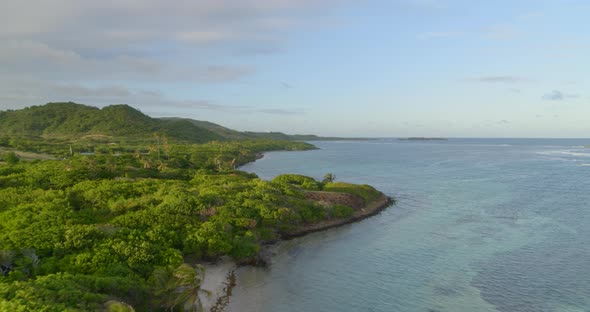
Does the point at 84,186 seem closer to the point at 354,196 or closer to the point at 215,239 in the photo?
the point at 215,239

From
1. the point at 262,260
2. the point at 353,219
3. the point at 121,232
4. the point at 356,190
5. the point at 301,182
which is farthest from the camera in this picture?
the point at 301,182

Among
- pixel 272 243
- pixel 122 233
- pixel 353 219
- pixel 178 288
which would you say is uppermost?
pixel 122 233

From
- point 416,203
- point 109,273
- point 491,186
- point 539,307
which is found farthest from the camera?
point 491,186

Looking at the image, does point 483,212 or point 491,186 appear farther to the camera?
point 491,186

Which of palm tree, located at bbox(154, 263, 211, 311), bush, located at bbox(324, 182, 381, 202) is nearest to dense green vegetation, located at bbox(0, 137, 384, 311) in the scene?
palm tree, located at bbox(154, 263, 211, 311)

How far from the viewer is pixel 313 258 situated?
39.7 meters

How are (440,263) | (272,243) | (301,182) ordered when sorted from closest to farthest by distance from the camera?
1. (440,263)
2. (272,243)
3. (301,182)

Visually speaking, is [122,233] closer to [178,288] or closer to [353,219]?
[178,288]

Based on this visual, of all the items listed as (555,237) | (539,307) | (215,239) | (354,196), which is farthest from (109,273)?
(555,237)

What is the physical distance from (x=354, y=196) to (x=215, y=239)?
35.0 meters

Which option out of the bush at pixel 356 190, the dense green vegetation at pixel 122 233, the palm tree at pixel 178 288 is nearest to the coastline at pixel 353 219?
the dense green vegetation at pixel 122 233

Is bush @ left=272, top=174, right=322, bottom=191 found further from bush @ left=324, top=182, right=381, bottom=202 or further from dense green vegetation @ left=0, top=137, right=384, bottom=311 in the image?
dense green vegetation @ left=0, top=137, right=384, bottom=311

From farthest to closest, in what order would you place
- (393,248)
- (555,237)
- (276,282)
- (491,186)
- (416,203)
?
(491,186), (416,203), (555,237), (393,248), (276,282)

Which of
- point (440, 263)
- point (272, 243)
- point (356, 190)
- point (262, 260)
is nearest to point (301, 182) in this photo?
point (356, 190)
